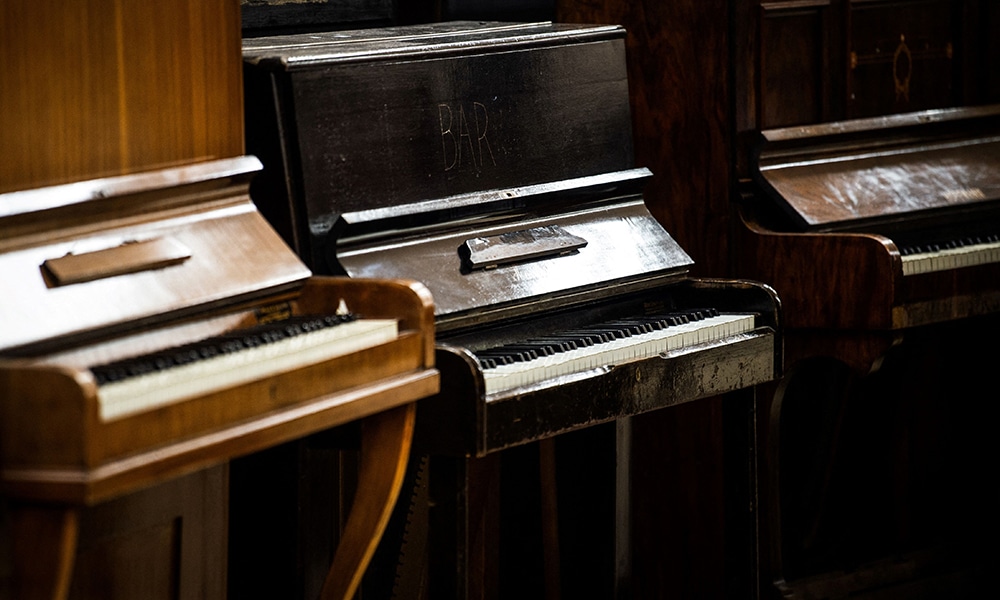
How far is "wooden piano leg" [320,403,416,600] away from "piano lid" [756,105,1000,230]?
153cm

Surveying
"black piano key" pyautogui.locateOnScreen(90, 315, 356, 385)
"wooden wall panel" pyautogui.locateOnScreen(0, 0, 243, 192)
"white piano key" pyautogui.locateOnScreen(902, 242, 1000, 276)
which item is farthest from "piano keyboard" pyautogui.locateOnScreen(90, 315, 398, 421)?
"white piano key" pyautogui.locateOnScreen(902, 242, 1000, 276)

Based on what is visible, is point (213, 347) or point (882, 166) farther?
point (882, 166)

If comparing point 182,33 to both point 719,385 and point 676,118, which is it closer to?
point 719,385

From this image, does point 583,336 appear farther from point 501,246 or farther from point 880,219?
point 880,219

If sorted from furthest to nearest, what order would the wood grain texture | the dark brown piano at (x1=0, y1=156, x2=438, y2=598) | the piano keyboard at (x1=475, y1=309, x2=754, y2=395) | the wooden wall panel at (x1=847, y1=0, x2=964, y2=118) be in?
1. the wooden wall panel at (x1=847, y1=0, x2=964, y2=118)
2. the wood grain texture
3. the piano keyboard at (x1=475, y1=309, x2=754, y2=395)
4. the dark brown piano at (x1=0, y1=156, x2=438, y2=598)

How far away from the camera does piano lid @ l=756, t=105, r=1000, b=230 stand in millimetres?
3939

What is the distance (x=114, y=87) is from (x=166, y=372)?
0.61 metres

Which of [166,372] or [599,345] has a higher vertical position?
[166,372]

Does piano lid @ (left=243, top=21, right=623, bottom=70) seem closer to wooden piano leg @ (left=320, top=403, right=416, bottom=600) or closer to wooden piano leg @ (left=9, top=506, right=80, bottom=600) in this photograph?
wooden piano leg @ (left=320, top=403, right=416, bottom=600)

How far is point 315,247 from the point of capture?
290 cm

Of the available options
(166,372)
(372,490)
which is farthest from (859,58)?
(166,372)

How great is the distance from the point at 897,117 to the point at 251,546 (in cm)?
221

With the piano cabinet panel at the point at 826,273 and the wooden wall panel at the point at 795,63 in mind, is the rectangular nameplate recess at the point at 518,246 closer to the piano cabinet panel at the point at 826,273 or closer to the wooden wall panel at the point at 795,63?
the piano cabinet panel at the point at 826,273

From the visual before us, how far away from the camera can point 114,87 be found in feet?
8.43
